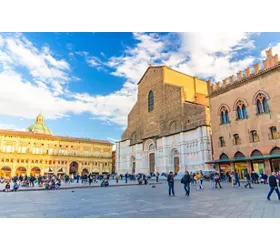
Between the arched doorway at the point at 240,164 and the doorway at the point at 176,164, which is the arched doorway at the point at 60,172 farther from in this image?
the arched doorway at the point at 240,164

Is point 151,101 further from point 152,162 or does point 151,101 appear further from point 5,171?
point 5,171

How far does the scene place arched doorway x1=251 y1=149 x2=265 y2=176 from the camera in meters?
19.6

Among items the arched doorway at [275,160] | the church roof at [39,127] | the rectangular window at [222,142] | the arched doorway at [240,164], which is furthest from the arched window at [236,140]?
the church roof at [39,127]

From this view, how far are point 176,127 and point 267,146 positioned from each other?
49.7ft

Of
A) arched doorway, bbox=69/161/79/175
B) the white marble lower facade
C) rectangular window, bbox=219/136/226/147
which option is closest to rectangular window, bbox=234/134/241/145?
rectangular window, bbox=219/136/226/147

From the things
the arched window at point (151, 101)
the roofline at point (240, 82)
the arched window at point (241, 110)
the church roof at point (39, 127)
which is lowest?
the arched window at point (241, 110)

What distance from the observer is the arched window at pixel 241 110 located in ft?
72.0

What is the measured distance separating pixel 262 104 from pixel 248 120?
6.72 ft

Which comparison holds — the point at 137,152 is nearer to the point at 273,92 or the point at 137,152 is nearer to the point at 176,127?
the point at 176,127

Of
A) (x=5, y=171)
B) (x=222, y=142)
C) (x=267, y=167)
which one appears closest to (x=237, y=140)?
(x=222, y=142)

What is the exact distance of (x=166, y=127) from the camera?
34.7 m

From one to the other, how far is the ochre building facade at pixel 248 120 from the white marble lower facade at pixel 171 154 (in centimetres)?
288

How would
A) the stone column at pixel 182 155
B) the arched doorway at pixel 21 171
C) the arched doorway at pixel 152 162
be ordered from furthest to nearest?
the arched doorway at pixel 21 171 < the arched doorway at pixel 152 162 < the stone column at pixel 182 155

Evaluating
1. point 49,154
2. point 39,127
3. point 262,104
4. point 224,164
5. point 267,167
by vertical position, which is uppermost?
point 39,127
